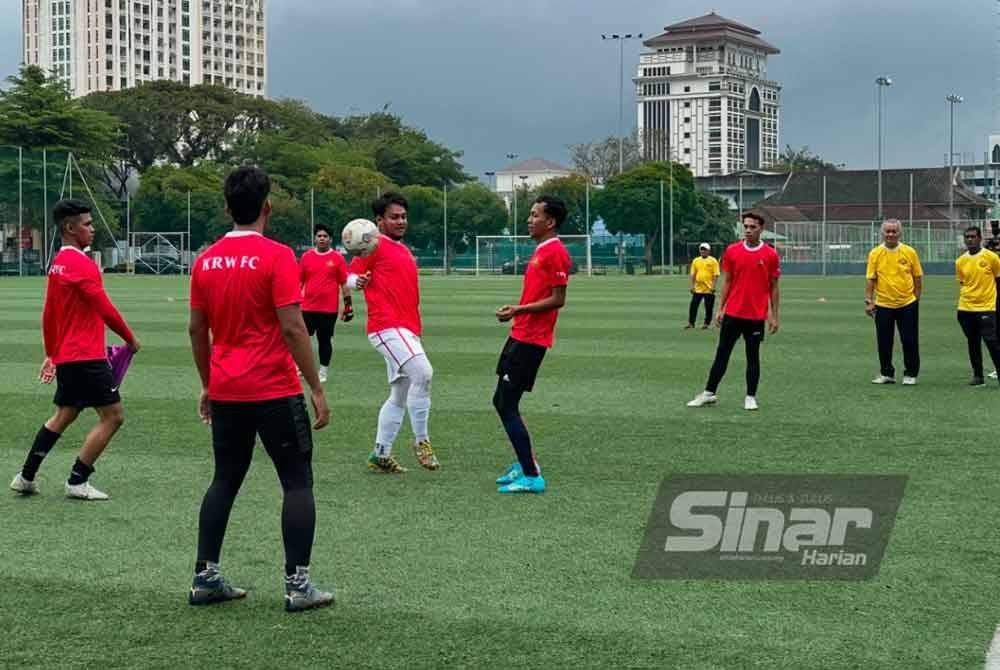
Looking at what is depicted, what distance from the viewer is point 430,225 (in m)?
80.4

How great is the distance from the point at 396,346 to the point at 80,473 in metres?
2.25

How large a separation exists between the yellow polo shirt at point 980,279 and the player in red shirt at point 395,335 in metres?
7.98

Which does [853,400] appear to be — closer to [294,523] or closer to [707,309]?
[294,523]

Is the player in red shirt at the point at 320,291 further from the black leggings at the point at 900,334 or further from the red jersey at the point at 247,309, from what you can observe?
the red jersey at the point at 247,309

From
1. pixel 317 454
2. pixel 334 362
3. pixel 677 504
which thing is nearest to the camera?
pixel 677 504

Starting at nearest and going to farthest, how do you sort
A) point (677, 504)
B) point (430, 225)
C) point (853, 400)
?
1. point (677, 504)
2. point (853, 400)
3. point (430, 225)

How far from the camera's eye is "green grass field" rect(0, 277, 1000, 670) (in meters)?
5.36

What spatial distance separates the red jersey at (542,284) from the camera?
8.59 metres

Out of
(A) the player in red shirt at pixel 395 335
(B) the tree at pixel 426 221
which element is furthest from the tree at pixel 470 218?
(A) the player in red shirt at pixel 395 335

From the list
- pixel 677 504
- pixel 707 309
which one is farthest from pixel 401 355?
pixel 707 309

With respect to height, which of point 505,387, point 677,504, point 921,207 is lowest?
point 677,504

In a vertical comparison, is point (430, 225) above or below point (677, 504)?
above

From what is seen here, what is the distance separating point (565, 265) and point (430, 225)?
72.1 m

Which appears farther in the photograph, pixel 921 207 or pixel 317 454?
pixel 921 207
